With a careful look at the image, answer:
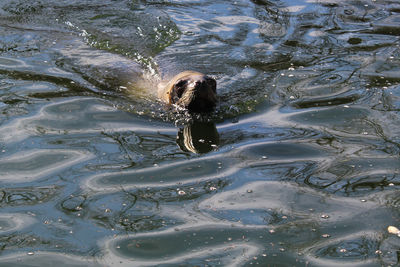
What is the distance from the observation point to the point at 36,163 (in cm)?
512

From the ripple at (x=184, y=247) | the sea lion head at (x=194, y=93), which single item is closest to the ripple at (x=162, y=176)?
the ripple at (x=184, y=247)

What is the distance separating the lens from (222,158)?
17.2 feet

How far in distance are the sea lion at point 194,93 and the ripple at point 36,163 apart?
164 cm

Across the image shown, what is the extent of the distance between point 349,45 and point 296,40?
2.81 feet

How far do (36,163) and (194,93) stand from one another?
2112mm

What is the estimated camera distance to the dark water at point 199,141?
13.0 ft

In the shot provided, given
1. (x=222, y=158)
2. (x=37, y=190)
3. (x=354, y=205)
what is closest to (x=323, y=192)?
(x=354, y=205)

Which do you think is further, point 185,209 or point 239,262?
point 185,209

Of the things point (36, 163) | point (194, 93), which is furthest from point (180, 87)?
point (36, 163)

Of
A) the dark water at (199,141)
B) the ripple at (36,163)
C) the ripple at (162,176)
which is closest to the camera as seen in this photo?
the dark water at (199,141)

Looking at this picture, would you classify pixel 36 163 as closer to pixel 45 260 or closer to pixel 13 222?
pixel 13 222

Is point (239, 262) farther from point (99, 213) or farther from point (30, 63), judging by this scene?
point (30, 63)

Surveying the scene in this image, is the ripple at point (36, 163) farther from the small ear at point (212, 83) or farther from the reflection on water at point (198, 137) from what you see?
the small ear at point (212, 83)

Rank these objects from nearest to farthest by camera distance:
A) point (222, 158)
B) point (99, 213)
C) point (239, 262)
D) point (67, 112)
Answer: point (239, 262), point (99, 213), point (222, 158), point (67, 112)
